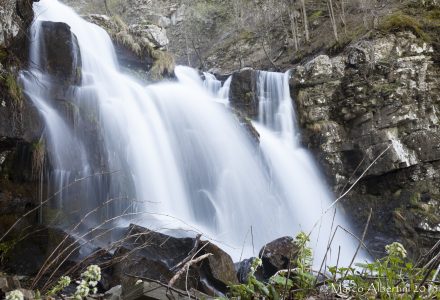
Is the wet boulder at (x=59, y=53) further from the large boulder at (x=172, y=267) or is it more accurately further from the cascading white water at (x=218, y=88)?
the cascading white water at (x=218, y=88)

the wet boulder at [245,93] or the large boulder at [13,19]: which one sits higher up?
the large boulder at [13,19]

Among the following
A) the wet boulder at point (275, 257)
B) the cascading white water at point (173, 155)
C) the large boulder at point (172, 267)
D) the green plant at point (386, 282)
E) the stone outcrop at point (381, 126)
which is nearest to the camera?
the green plant at point (386, 282)

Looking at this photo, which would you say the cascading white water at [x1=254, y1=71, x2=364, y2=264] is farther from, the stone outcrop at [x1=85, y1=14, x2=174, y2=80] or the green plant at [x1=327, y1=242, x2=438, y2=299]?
the green plant at [x1=327, y1=242, x2=438, y2=299]

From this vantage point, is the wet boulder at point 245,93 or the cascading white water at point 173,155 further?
the wet boulder at point 245,93

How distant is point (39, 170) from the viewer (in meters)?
6.98

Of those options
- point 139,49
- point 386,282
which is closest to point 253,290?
point 386,282

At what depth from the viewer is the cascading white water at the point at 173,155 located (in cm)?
791

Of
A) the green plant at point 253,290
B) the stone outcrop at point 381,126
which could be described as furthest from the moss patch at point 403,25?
the green plant at point 253,290

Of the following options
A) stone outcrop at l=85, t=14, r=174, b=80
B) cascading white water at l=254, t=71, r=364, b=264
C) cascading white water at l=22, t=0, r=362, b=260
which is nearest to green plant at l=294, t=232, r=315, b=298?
cascading white water at l=22, t=0, r=362, b=260

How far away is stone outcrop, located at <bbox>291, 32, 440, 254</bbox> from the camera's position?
1180cm

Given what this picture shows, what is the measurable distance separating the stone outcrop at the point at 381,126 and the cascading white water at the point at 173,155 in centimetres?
88

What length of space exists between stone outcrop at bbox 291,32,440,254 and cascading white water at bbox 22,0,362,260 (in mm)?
877

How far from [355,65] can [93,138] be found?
364 inches

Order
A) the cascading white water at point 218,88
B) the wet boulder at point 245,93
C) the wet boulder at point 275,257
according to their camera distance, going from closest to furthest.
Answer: the wet boulder at point 275,257 → the wet boulder at point 245,93 → the cascading white water at point 218,88
